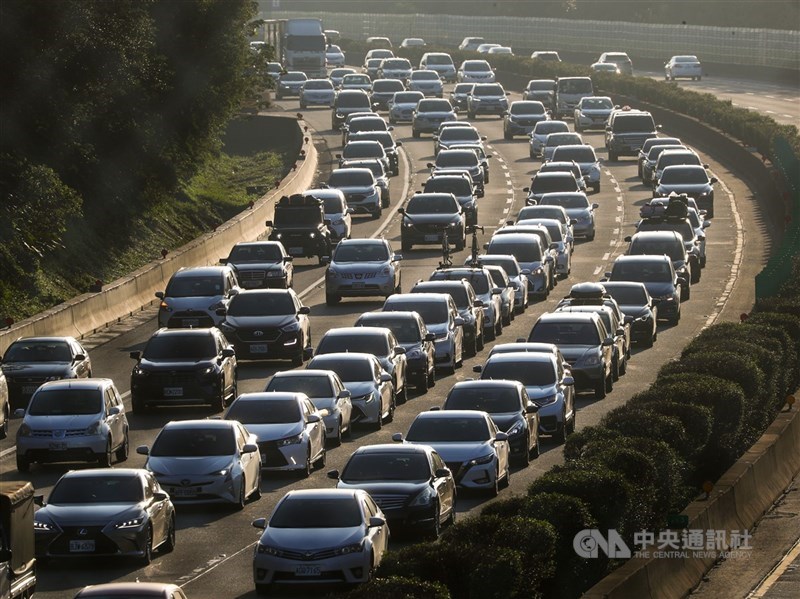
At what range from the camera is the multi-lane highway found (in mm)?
23969

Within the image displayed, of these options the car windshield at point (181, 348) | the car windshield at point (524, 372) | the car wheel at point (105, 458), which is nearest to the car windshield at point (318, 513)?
the car wheel at point (105, 458)

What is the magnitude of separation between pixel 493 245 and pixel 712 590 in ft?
93.7

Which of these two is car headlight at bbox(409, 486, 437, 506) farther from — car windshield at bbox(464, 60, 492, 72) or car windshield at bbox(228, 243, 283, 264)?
car windshield at bbox(464, 60, 492, 72)

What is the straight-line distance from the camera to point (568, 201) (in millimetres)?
62031

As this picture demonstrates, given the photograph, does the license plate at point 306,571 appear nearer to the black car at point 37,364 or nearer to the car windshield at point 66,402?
the car windshield at point 66,402

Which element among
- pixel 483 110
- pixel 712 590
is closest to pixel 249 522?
pixel 712 590

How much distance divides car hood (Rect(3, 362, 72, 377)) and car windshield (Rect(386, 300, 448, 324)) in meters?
7.87

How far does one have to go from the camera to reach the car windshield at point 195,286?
43.6m

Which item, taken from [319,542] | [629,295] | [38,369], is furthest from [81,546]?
[629,295]

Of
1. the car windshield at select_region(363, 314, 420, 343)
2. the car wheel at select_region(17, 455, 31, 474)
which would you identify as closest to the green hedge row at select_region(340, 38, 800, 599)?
the car windshield at select_region(363, 314, 420, 343)

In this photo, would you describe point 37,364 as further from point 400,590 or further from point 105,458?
point 400,590

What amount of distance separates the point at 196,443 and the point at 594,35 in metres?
116

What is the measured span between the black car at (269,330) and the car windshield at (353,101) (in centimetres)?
5145

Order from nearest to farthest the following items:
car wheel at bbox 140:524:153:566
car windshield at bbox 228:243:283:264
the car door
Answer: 1. car wheel at bbox 140:524:153:566
2. the car door
3. car windshield at bbox 228:243:283:264
